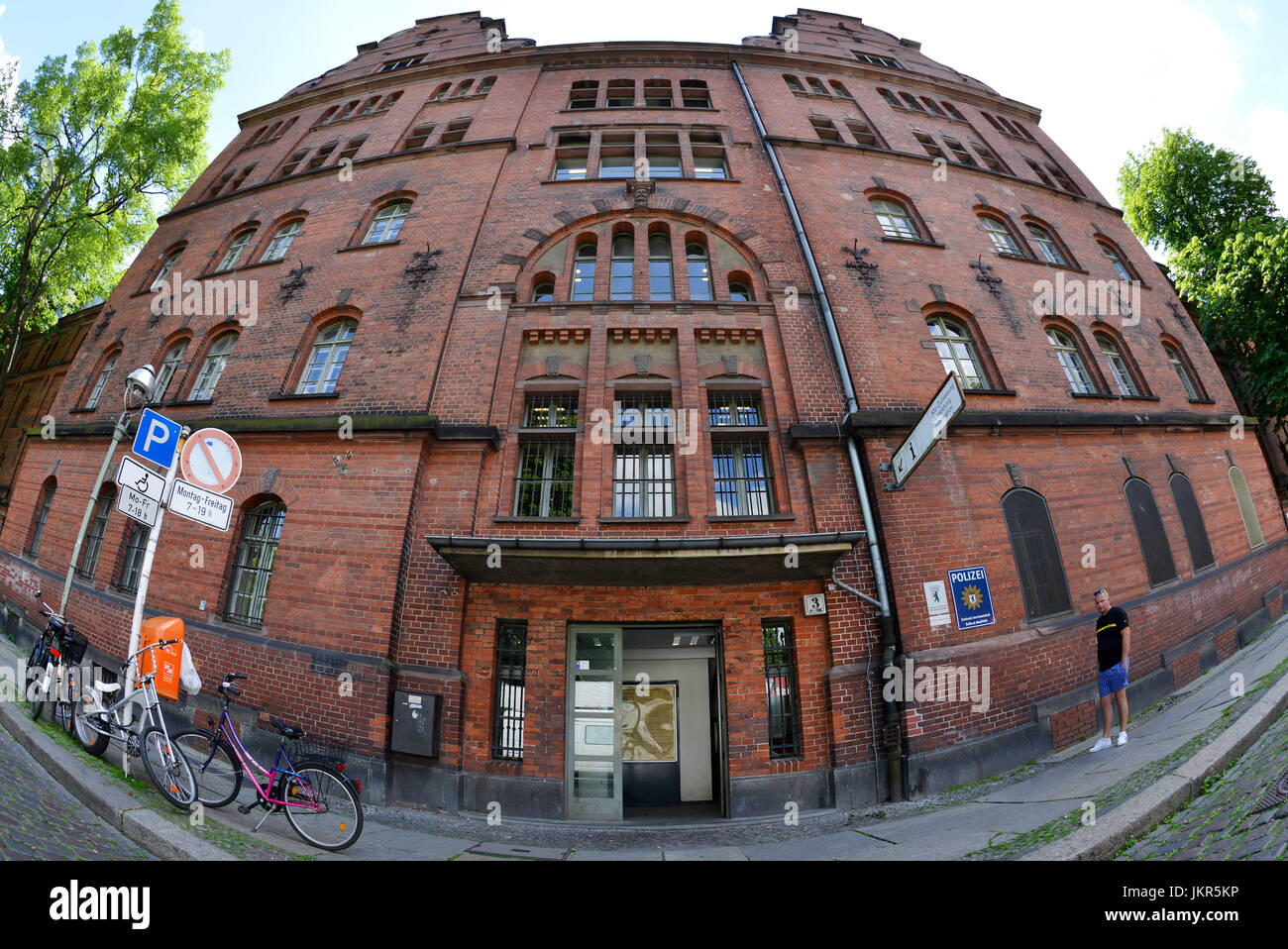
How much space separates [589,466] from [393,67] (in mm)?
20154

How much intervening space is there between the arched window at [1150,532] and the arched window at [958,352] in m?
4.00

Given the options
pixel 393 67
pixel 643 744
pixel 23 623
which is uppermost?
pixel 393 67

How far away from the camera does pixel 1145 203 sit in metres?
18.4

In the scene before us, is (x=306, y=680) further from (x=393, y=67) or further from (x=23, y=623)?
(x=393, y=67)

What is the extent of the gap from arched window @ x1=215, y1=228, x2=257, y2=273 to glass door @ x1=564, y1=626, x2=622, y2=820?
1423 centimetres

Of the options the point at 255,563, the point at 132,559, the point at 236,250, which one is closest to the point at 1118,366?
the point at 255,563

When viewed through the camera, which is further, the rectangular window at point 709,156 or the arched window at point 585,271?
the rectangular window at point 709,156

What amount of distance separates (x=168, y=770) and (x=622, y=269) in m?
10.7

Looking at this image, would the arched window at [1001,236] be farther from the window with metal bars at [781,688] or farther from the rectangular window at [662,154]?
the window with metal bars at [781,688]

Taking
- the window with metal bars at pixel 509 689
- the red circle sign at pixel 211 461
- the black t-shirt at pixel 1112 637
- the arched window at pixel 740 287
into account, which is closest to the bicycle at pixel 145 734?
the red circle sign at pixel 211 461

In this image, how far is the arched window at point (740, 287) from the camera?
411 inches

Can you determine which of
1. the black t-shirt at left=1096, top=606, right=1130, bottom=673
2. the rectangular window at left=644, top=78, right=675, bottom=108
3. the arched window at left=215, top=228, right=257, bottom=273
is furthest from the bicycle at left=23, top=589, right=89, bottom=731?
the rectangular window at left=644, top=78, right=675, bottom=108

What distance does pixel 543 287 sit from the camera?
10633 mm

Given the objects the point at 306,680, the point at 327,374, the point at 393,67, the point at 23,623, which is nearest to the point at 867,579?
the point at 306,680
